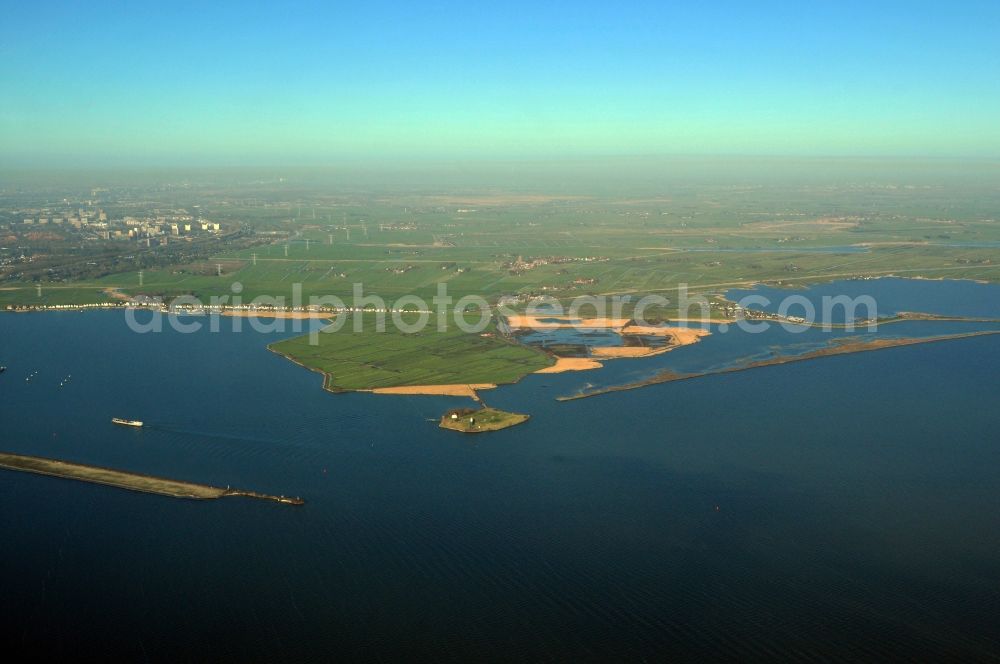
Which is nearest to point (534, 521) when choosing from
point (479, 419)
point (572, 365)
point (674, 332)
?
point (479, 419)

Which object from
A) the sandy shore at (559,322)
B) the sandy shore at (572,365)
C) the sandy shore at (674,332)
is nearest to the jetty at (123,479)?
the sandy shore at (572,365)

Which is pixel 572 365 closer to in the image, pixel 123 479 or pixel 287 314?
pixel 123 479

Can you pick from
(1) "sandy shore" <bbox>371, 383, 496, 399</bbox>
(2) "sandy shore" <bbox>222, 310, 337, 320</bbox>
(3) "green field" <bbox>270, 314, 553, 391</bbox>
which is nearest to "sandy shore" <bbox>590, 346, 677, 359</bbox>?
(3) "green field" <bbox>270, 314, 553, 391</bbox>

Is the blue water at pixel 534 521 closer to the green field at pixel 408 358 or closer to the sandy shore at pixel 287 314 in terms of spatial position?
the green field at pixel 408 358

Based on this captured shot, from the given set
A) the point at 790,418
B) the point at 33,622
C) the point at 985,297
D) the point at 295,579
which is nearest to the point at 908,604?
the point at 790,418

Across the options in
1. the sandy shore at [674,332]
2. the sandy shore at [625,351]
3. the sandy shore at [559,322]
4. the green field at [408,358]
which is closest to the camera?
the green field at [408,358]
